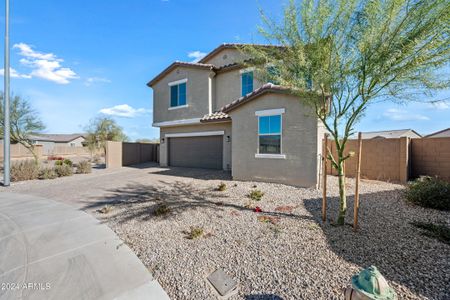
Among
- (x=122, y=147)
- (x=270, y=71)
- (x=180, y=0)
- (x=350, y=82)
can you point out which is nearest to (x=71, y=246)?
(x=270, y=71)

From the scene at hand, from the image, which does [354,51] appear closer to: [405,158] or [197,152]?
[405,158]

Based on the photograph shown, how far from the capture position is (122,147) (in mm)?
17406

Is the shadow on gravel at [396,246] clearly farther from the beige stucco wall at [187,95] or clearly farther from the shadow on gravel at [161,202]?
the beige stucco wall at [187,95]

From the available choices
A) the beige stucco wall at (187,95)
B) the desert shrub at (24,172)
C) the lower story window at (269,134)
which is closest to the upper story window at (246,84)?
the beige stucco wall at (187,95)

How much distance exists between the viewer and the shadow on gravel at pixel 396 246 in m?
2.91

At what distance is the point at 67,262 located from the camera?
3.67 m

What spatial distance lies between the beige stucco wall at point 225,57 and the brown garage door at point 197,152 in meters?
6.07

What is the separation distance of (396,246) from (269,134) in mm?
6247

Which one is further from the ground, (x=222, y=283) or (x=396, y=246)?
(x=396, y=246)

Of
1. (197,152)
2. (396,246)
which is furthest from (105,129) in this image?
(396,246)

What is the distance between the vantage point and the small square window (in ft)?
49.8

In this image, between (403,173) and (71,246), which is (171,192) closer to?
(71,246)

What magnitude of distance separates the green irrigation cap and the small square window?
14538mm

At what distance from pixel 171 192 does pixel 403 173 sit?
Answer: 10.9m
